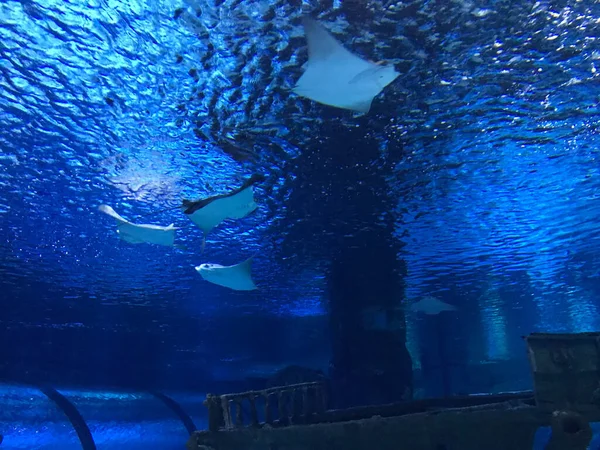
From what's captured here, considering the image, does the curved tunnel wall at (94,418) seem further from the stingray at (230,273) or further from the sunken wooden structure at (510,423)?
the sunken wooden structure at (510,423)

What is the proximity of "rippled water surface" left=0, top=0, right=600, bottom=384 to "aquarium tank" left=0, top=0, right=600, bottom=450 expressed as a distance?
0.11ft

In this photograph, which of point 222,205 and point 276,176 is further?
point 276,176

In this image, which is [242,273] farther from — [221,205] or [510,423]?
[510,423]

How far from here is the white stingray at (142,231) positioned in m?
7.66

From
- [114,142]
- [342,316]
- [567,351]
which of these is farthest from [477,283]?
[114,142]

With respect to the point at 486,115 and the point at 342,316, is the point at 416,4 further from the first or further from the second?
the point at 342,316

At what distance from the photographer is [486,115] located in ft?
21.4

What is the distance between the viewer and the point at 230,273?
912 cm

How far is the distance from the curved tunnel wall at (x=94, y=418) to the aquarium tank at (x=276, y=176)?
8 cm

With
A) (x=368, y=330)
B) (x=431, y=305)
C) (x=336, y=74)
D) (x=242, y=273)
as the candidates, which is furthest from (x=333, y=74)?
(x=431, y=305)

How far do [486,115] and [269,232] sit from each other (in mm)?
5691

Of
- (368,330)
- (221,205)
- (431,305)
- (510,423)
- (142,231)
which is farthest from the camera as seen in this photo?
(431,305)

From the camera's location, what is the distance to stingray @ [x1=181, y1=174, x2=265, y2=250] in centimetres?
616

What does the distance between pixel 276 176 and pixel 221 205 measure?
1.66 metres
